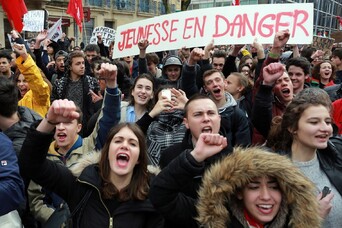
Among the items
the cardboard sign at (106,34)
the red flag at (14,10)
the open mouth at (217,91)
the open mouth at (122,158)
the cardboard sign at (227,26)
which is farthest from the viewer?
the cardboard sign at (106,34)

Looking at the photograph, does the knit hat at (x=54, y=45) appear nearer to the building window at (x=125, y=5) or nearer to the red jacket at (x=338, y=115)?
the red jacket at (x=338, y=115)

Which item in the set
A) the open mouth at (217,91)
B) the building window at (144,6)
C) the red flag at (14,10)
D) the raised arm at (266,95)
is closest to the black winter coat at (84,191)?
the raised arm at (266,95)

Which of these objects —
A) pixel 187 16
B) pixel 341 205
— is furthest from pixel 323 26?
pixel 341 205

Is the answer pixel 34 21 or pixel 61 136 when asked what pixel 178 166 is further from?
pixel 34 21

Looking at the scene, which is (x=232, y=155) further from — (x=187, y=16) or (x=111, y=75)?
(x=187, y=16)

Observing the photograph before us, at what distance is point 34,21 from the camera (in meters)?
11.2

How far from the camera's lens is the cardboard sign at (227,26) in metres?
4.28

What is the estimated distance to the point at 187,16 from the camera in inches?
192

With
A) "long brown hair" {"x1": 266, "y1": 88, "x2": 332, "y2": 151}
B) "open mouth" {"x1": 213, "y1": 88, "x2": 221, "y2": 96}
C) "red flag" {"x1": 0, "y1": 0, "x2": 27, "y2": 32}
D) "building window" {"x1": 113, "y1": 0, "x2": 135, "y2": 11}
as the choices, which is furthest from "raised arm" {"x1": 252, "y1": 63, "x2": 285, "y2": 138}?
"building window" {"x1": 113, "y1": 0, "x2": 135, "y2": 11}

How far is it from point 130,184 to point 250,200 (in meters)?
0.72

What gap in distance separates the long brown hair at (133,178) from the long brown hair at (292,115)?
3.01 ft

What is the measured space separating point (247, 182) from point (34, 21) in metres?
10.7

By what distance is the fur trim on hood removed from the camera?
190 centimetres

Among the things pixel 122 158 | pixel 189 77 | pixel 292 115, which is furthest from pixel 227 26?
pixel 122 158
